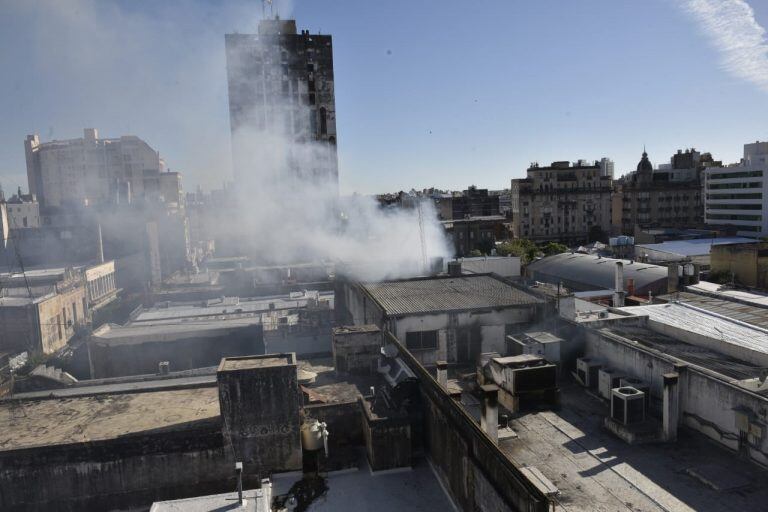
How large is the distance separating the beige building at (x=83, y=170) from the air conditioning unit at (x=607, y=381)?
6747cm

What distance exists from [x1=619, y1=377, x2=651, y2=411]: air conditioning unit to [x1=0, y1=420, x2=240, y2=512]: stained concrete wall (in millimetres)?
8033

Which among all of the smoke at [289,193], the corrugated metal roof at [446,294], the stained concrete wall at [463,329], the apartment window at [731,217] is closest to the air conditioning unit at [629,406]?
the stained concrete wall at [463,329]

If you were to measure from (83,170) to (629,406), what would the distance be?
78.2m

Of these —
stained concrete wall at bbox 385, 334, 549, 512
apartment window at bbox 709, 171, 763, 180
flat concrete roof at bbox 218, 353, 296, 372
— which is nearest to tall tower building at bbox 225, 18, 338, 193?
apartment window at bbox 709, 171, 763, 180

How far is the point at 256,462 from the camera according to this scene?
11.5 meters

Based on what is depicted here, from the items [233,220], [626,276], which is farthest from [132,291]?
[626,276]

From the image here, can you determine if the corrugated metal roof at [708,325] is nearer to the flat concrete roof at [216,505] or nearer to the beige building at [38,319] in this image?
the flat concrete roof at [216,505]

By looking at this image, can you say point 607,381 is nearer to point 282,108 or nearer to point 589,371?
point 589,371

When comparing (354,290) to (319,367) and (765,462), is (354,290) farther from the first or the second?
(765,462)

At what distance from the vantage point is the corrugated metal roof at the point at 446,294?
16.4 metres

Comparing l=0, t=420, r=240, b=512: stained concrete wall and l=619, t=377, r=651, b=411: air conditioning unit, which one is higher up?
l=619, t=377, r=651, b=411: air conditioning unit

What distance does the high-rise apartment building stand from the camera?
160 feet

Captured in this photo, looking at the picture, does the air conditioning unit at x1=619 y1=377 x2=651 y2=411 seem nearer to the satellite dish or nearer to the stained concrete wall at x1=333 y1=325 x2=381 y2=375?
the satellite dish

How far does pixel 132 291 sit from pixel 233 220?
1211cm
